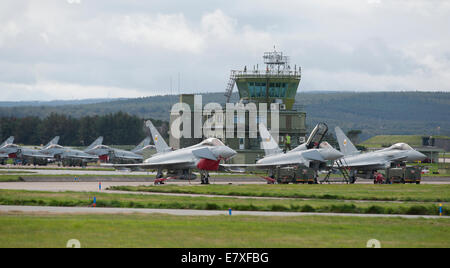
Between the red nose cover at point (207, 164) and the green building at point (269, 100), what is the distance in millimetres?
20179

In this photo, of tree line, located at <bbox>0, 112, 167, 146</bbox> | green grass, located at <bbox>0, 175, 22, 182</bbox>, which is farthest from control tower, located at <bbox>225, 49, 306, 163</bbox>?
tree line, located at <bbox>0, 112, 167, 146</bbox>

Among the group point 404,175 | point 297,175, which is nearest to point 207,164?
point 297,175

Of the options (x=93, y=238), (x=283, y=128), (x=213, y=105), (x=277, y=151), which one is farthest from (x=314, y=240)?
(x=213, y=105)

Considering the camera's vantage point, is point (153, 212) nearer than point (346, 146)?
Yes

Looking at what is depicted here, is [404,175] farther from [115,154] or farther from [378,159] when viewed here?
[115,154]

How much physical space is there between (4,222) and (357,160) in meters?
48.8

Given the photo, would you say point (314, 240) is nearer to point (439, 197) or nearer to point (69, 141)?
point (439, 197)

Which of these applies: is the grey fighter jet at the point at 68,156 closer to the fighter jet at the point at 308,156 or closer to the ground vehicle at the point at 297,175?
the fighter jet at the point at 308,156

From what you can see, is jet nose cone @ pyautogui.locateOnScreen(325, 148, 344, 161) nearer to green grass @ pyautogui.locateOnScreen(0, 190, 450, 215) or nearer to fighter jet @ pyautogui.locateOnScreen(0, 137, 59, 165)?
green grass @ pyautogui.locateOnScreen(0, 190, 450, 215)

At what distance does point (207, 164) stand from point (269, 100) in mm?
26980

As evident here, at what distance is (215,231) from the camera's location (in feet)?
80.8

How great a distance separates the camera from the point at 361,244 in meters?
22.0

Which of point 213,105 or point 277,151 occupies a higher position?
point 213,105

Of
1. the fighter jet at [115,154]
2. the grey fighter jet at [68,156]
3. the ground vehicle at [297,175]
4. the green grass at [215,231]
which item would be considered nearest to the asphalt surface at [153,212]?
the green grass at [215,231]
